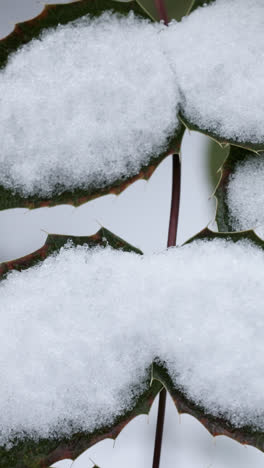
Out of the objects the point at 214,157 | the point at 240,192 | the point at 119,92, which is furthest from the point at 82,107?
the point at 214,157

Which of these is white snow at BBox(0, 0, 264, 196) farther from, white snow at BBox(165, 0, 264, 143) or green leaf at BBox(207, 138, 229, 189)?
green leaf at BBox(207, 138, 229, 189)

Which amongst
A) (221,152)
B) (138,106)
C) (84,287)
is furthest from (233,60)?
(221,152)

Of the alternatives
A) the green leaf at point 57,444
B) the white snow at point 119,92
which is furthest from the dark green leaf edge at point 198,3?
the green leaf at point 57,444

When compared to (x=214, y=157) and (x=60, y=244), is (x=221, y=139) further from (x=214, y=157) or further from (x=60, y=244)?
A: (x=214, y=157)

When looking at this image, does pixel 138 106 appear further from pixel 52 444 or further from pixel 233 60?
pixel 52 444

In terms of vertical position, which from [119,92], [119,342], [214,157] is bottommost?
[214,157]

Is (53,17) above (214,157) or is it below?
above

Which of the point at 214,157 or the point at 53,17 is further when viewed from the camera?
the point at 214,157
